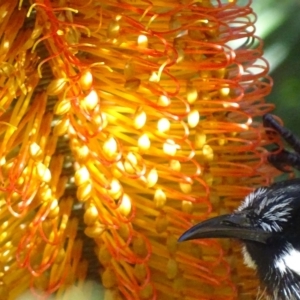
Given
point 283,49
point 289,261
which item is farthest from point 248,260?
point 283,49

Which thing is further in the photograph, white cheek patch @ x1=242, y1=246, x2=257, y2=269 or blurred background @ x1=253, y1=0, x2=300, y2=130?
blurred background @ x1=253, y1=0, x2=300, y2=130

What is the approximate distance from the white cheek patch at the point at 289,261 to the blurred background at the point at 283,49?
0.24m

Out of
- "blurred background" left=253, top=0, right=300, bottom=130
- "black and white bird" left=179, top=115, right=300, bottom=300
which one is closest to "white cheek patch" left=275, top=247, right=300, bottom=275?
"black and white bird" left=179, top=115, right=300, bottom=300

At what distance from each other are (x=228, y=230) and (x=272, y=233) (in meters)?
0.06

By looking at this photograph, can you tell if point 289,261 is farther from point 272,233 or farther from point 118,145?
point 118,145

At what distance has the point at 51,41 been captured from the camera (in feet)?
2.59

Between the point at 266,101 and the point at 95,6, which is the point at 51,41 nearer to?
the point at 95,6

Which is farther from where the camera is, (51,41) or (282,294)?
(282,294)

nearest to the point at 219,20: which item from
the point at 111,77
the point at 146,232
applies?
the point at 111,77

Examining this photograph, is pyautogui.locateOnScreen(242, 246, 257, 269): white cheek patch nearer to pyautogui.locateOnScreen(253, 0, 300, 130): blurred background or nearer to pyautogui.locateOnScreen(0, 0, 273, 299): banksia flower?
A: pyautogui.locateOnScreen(0, 0, 273, 299): banksia flower

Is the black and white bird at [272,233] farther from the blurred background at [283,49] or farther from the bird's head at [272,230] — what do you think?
the blurred background at [283,49]

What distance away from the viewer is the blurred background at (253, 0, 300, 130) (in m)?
1.04

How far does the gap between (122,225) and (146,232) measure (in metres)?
0.05

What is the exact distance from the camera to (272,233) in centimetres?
86
